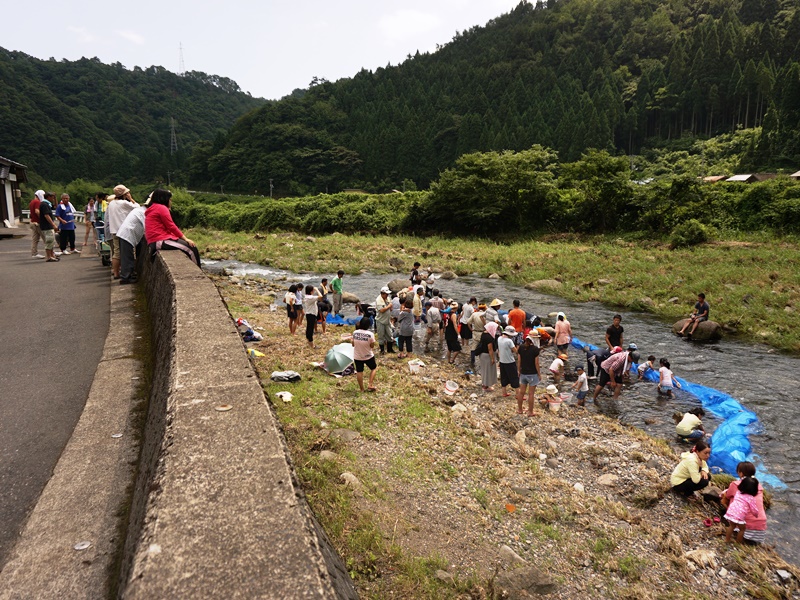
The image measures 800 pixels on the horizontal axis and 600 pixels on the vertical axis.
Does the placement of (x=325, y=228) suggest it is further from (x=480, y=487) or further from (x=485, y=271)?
(x=480, y=487)

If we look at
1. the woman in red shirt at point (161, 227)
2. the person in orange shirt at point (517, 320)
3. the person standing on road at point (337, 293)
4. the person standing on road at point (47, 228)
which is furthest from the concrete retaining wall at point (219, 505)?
the person standing on road at point (337, 293)

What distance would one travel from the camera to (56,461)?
3.70 meters

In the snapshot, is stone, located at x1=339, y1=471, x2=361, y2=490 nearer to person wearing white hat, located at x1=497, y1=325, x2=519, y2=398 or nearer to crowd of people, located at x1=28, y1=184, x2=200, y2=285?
crowd of people, located at x1=28, y1=184, x2=200, y2=285

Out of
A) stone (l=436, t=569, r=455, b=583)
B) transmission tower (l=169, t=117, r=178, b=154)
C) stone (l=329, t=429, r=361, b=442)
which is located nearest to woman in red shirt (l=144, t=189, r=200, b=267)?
stone (l=329, t=429, r=361, b=442)

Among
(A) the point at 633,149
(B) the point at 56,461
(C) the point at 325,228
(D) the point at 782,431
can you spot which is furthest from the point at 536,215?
(A) the point at 633,149

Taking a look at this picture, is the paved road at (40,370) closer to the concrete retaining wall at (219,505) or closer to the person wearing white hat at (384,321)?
the concrete retaining wall at (219,505)

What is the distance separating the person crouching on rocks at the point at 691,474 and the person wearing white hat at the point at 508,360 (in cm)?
376

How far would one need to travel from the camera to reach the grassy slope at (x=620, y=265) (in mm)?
16406

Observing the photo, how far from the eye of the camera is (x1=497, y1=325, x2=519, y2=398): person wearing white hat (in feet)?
34.0

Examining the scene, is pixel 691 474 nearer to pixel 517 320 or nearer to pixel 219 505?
pixel 517 320

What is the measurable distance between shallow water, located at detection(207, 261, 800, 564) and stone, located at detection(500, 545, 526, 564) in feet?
11.0

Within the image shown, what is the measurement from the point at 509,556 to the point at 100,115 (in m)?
122

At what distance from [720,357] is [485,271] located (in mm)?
13322

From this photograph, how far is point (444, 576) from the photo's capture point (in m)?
4.73
